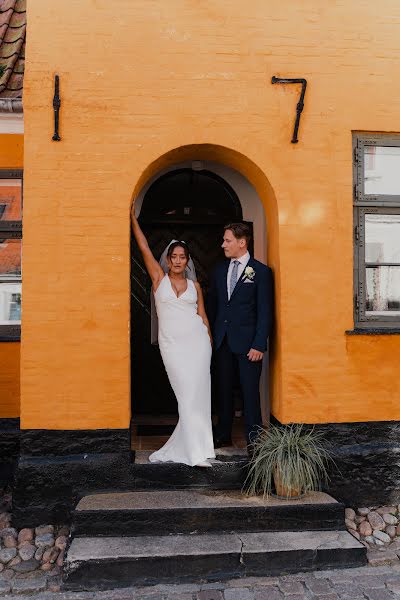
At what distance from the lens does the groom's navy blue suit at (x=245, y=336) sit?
4.43 meters

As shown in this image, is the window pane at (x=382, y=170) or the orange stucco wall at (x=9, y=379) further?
the orange stucco wall at (x=9, y=379)

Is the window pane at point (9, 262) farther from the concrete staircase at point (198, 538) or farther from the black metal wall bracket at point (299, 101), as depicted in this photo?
the black metal wall bracket at point (299, 101)

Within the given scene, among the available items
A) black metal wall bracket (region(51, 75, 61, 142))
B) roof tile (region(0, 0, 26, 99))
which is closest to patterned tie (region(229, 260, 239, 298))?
black metal wall bracket (region(51, 75, 61, 142))

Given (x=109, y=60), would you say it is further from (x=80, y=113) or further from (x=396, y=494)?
(x=396, y=494)

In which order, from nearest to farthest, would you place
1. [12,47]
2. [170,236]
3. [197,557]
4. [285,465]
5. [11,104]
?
[197,557] < [285,465] < [11,104] < [12,47] < [170,236]

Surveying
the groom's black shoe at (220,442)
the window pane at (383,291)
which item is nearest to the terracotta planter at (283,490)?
the groom's black shoe at (220,442)

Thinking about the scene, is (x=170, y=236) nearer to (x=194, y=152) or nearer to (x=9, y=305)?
(x=194, y=152)

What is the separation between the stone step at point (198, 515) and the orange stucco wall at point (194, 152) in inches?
28.1

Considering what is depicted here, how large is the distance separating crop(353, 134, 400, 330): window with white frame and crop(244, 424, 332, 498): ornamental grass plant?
125 centimetres

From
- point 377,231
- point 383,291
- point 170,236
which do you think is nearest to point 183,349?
point 170,236

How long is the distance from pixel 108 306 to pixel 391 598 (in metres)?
2.99

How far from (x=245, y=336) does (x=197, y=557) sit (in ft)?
6.07

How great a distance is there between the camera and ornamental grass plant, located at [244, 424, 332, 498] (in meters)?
3.94

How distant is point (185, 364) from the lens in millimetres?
4414
